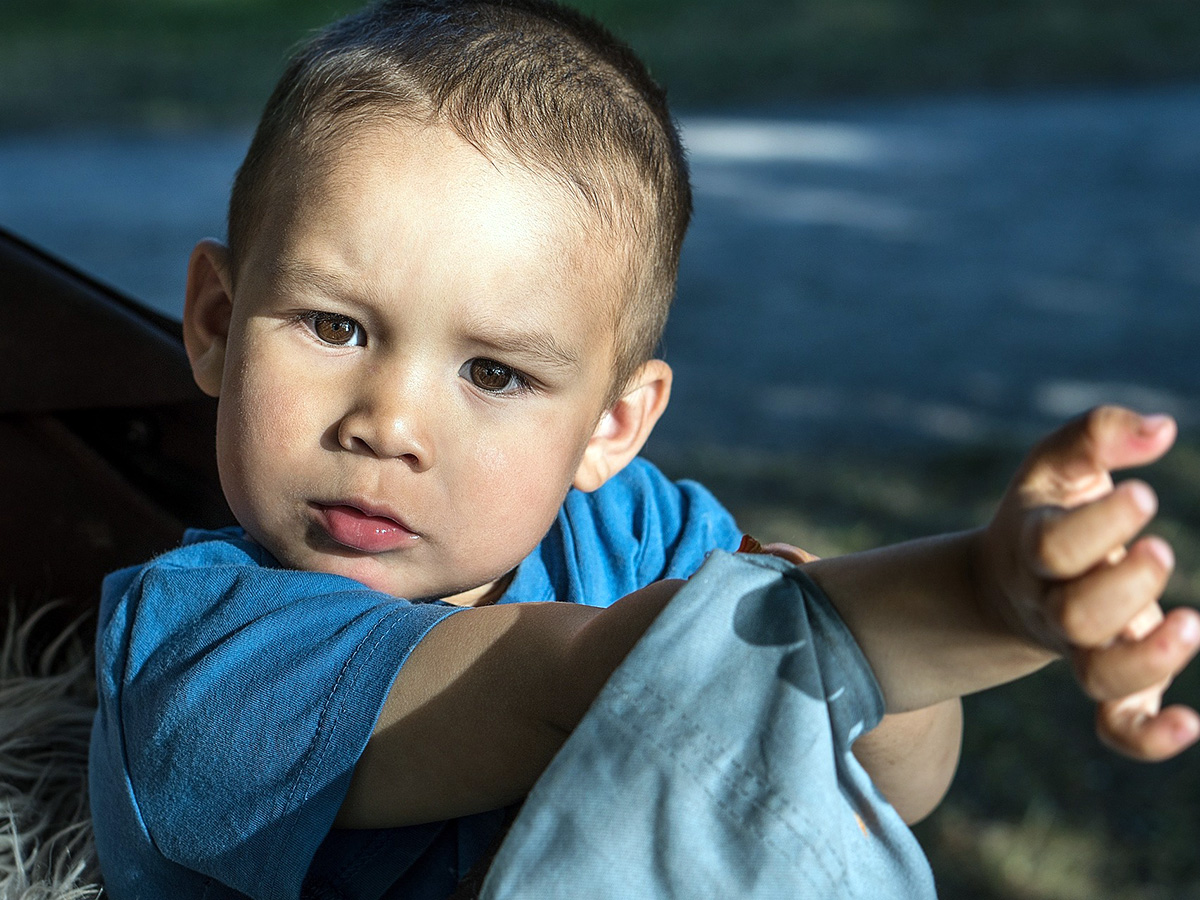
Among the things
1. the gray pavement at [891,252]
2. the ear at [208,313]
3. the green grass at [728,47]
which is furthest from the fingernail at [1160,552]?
the green grass at [728,47]

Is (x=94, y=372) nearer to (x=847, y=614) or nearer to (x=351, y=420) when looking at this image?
(x=351, y=420)

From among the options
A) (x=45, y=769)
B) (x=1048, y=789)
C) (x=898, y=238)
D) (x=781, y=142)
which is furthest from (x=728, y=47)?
(x=45, y=769)

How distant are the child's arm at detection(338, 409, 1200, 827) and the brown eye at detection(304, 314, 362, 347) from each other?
0.20 meters

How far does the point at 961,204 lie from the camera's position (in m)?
4.98

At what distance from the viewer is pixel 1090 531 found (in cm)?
59

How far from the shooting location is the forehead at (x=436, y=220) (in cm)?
87

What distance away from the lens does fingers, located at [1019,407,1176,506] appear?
2.00ft

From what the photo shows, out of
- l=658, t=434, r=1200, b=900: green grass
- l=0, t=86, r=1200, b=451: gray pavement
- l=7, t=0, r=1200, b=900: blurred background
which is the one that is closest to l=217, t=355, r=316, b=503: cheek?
l=7, t=0, r=1200, b=900: blurred background

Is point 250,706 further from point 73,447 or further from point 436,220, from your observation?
point 73,447

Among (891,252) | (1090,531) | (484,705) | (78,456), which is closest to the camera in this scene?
(1090,531)

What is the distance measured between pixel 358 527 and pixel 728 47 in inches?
243

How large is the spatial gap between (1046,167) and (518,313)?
4.89m

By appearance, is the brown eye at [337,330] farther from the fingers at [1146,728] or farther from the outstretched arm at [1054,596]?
the fingers at [1146,728]

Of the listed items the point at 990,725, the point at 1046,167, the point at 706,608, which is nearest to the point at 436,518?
the point at 706,608
